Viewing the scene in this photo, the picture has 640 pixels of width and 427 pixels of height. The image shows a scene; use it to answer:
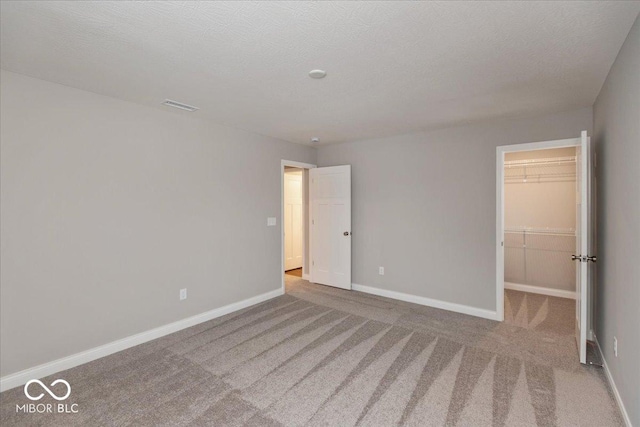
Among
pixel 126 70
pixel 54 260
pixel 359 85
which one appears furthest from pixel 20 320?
pixel 359 85

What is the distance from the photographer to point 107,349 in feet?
9.55

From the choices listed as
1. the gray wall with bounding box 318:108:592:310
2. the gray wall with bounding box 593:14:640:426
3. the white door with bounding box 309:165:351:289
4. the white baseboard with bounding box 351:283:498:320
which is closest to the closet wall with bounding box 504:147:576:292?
the gray wall with bounding box 318:108:592:310

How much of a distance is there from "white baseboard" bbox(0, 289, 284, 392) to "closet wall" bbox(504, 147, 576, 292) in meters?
4.53

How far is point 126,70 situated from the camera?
239cm

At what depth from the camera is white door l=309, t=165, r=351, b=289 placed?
5059 millimetres

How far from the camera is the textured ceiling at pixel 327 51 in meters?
1.69

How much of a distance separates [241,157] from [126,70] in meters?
1.89

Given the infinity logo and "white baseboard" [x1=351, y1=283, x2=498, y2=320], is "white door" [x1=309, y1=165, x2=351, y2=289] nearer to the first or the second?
"white baseboard" [x1=351, y1=283, x2=498, y2=320]

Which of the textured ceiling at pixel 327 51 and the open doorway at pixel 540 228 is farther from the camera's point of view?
the open doorway at pixel 540 228

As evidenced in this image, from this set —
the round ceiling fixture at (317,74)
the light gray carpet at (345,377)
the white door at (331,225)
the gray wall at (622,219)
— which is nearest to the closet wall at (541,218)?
the light gray carpet at (345,377)

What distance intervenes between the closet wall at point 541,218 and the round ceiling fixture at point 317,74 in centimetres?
393

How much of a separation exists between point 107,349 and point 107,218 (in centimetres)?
125

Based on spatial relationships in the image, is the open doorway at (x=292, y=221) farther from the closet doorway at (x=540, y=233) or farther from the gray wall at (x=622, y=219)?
the gray wall at (x=622, y=219)

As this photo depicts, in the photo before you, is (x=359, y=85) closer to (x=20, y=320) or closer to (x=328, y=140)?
(x=328, y=140)
